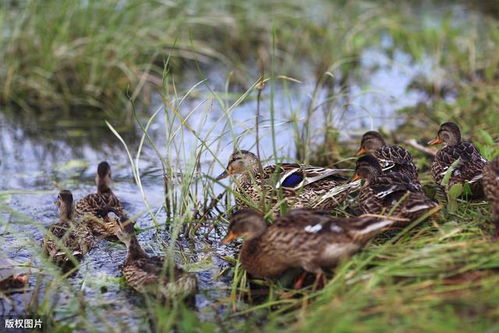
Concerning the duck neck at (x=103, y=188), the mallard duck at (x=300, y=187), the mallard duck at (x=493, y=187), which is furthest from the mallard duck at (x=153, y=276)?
the mallard duck at (x=493, y=187)

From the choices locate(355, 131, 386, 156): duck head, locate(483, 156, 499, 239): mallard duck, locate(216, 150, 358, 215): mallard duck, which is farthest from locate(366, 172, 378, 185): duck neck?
locate(355, 131, 386, 156): duck head

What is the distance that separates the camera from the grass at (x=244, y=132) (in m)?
4.58

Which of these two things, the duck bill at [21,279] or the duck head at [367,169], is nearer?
the duck bill at [21,279]

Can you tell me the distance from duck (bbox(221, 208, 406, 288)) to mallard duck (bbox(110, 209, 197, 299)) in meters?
0.44

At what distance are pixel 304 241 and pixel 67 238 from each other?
1.92 meters

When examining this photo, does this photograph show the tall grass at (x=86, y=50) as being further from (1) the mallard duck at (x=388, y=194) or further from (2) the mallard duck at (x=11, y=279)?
(2) the mallard duck at (x=11, y=279)

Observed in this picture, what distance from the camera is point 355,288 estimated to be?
15.1 ft

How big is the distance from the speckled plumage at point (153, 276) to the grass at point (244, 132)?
108 millimetres

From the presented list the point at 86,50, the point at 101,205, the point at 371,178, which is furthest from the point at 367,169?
the point at 86,50

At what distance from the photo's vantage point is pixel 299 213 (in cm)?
517

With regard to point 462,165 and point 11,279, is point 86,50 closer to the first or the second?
point 11,279

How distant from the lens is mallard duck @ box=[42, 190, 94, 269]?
5.81m

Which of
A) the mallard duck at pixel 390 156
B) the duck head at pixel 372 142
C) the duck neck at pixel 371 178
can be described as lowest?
the duck neck at pixel 371 178

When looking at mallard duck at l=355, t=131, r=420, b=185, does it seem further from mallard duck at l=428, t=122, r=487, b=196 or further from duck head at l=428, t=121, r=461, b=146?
duck head at l=428, t=121, r=461, b=146
